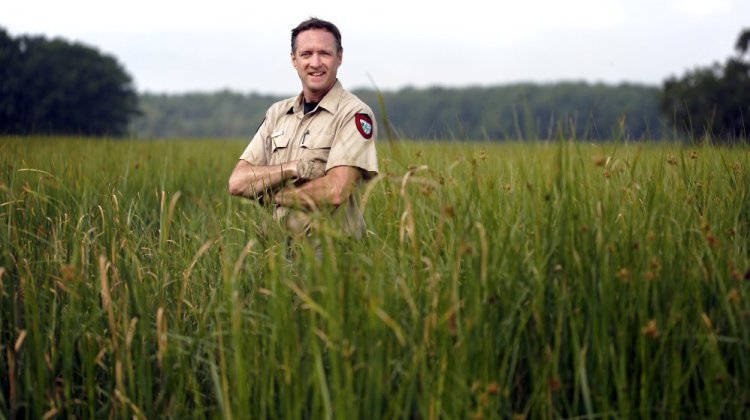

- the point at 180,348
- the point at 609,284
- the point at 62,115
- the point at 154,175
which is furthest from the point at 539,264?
the point at 62,115

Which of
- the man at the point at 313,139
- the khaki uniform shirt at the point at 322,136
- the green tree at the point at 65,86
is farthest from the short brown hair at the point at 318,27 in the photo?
the green tree at the point at 65,86

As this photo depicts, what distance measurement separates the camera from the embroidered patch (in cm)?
418

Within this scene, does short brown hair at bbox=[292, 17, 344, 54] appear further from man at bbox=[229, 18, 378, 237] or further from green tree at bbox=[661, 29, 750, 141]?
green tree at bbox=[661, 29, 750, 141]

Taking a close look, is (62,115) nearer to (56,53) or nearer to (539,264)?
(56,53)

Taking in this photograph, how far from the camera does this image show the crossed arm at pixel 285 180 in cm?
392

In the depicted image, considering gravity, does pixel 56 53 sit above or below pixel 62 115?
above

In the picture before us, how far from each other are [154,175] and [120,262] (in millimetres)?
4840

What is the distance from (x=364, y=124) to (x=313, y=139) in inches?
11.6

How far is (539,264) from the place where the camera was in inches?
104

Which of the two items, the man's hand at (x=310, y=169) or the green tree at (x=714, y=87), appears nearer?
the man's hand at (x=310, y=169)

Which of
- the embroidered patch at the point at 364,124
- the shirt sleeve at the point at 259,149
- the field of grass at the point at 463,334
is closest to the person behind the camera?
the field of grass at the point at 463,334

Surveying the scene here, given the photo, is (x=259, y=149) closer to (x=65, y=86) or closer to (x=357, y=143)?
(x=357, y=143)

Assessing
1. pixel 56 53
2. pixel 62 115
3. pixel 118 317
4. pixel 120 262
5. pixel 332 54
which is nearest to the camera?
pixel 118 317

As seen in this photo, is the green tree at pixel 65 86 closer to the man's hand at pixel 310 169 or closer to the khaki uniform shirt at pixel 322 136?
the khaki uniform shirt at pixel 322 136
